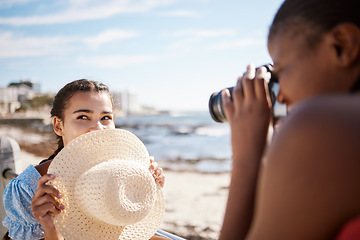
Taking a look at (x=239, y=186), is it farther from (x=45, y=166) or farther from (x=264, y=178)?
(x=45, y=166)

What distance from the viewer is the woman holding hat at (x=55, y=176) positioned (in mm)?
1811

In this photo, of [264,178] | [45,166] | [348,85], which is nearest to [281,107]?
[348,85]

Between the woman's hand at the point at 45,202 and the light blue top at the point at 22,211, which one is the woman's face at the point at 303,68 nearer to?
the woman's hand at the point at 45,202

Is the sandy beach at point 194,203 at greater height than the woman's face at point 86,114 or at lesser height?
lesser

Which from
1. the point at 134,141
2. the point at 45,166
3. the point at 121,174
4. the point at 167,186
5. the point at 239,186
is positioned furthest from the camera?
the point at 167,186

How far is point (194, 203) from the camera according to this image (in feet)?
31.0

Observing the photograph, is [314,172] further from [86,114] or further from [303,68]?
[86,114]

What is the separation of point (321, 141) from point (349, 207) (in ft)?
0.47

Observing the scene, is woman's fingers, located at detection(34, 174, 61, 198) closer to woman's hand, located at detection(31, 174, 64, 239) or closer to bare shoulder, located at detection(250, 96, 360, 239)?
woman's hand, located at detection(31, 174, 64, 239)

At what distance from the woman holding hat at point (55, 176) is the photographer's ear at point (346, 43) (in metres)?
1.52

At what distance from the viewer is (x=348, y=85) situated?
0.76 meters

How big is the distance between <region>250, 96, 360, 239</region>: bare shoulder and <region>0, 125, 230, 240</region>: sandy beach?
2.84m

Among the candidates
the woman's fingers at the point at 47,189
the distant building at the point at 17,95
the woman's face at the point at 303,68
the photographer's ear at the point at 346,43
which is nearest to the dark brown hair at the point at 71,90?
the woman's fingers at the point at 47,189

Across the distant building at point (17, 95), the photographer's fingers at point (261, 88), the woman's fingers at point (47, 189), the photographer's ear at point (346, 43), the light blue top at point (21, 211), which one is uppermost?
the photographer's ear at point (346, 43)
